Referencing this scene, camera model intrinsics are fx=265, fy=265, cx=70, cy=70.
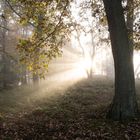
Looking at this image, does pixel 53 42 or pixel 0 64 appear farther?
pixel 0 64

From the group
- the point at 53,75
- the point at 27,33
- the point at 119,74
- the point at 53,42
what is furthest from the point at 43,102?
the point at 53,75

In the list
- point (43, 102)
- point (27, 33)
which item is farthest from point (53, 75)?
point (43, 102)

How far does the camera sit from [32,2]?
11984 millimetres

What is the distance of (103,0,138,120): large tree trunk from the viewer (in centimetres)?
1130

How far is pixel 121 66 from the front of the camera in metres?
11.3

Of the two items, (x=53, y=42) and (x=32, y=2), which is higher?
(x=32, y=2)

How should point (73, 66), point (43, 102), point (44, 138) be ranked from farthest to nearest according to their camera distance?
point (73, 66)
point (43, 102)
point (44, 138)

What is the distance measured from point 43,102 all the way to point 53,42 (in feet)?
19.4

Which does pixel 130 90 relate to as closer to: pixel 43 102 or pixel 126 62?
pixel 126 62

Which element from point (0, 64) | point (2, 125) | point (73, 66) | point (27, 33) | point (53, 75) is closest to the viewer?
point (2, 125)

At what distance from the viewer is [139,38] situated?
1311cm

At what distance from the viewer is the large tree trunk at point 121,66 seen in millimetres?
11305

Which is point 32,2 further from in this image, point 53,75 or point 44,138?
point 53,75

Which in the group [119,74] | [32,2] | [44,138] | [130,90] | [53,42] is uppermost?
[32,2]
